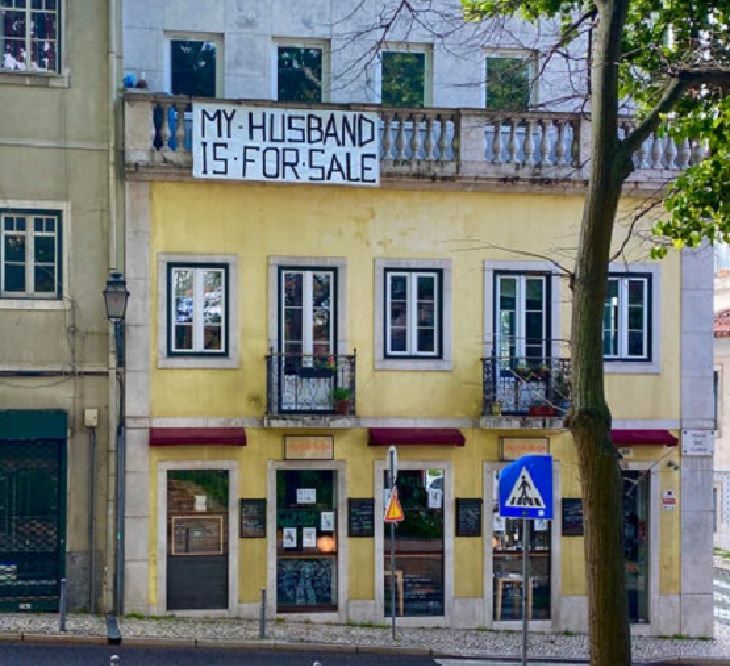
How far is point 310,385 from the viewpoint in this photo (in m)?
19.5

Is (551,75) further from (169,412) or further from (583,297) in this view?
(583,297)

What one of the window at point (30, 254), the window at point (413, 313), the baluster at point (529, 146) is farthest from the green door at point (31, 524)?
the baluster at point (529, 146)

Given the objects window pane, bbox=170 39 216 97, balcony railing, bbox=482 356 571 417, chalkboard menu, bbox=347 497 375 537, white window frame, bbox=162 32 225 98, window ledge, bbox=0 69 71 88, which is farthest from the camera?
window pane, bbox=170 39 216 97

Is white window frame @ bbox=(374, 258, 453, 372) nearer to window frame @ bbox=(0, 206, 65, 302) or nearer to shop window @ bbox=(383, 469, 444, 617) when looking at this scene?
shop window @ bbox=(383, 469, 444, 617)

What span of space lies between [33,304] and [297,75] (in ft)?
17.7

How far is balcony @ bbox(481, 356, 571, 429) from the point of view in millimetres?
19625

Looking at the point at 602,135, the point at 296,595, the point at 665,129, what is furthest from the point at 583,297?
the point at 296,595

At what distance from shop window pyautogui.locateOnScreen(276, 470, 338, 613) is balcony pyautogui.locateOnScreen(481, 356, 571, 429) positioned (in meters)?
2.59

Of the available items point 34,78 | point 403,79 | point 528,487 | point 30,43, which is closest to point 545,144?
point 403,79

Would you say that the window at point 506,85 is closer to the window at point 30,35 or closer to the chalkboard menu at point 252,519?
the window at point 30,35

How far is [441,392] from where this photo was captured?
19859 millimetres

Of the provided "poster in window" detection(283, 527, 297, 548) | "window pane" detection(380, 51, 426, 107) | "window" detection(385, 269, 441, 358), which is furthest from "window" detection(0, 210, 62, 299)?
"window pane" detection(380, 51, 426, 107)

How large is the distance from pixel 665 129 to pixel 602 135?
2835 mm

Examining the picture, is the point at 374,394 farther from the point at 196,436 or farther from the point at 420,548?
the point at 196,436
